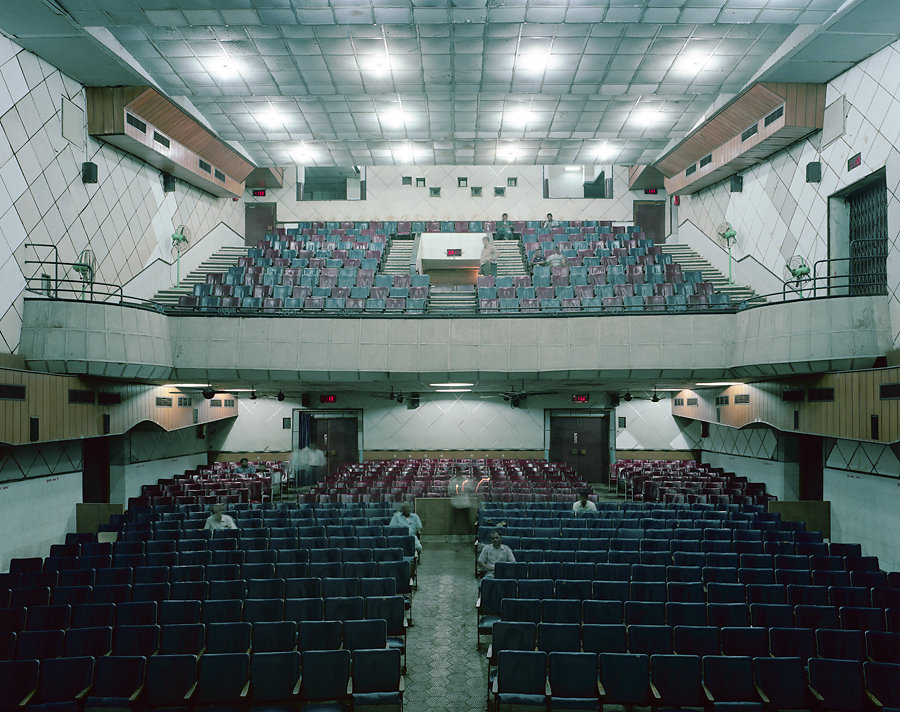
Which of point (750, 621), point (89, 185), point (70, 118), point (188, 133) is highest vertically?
point (188, 133)

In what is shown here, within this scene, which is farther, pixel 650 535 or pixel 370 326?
pixel 370 326

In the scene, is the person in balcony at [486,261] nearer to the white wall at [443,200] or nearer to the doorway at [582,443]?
the doorway at [582,443]

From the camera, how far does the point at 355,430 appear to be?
21.7 m

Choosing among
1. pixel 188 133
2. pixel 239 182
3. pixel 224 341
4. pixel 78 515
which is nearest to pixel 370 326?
pixel 224 341

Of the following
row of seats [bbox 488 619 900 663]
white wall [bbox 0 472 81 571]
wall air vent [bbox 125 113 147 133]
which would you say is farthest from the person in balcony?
row of seats [bbox 488 619 900 663]

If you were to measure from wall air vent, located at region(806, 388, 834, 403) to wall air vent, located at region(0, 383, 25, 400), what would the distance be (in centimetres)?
1485

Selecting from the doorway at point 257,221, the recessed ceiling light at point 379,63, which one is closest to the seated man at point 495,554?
the recessed ceiling light at point 379,63

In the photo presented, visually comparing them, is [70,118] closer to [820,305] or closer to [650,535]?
[650,535]

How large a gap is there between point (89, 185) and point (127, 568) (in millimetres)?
10469

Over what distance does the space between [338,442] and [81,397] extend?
34.1ft

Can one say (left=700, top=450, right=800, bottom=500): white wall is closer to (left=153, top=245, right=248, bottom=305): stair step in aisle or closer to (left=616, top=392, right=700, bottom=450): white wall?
(left=616, top=392, right=700, bottom=450): white wall

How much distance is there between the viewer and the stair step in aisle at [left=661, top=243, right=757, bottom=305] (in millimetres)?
17859

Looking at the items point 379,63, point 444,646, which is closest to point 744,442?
point 444,646

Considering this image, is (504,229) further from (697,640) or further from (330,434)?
(697,640)
